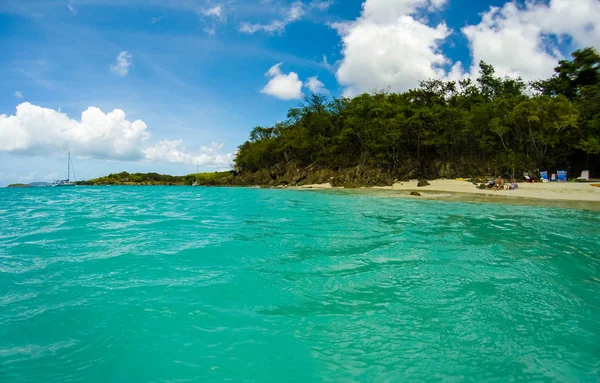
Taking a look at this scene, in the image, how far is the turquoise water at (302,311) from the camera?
3176 millimetres

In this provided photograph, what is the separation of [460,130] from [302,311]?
43.7m

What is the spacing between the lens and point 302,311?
14.4 ft

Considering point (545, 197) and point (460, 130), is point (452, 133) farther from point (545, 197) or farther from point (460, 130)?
point (545, 197)

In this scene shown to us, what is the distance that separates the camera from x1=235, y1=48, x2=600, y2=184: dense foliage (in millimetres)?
33156

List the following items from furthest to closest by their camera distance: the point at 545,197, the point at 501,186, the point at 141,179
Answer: the point at 141,179
the point at 501,186
the point at 545,197

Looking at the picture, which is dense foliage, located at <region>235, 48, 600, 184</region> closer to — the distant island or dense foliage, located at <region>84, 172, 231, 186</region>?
the distant island

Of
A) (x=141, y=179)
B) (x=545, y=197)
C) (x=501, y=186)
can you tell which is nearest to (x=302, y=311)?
(x=545, y=197)

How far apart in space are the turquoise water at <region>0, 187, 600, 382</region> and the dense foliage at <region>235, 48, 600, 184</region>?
31220 mm

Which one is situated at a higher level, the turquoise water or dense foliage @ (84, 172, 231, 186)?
dense foliage @ (84, 172, 231, 186)

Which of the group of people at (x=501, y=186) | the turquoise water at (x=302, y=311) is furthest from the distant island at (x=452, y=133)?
the turquoise water at (x=302, y=311)

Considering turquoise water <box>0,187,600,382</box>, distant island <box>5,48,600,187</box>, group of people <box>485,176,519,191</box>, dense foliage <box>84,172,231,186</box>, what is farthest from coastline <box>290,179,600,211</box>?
dense foliage <box>84,172,231,186</box>

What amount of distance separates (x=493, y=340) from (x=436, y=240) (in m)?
5.69

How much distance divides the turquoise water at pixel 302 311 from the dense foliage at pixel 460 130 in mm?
31220

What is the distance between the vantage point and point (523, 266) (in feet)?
21.1
